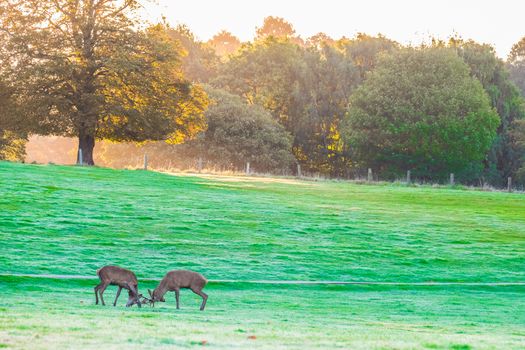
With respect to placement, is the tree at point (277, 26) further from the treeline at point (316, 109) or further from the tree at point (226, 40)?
the treeline at point (316, 109)

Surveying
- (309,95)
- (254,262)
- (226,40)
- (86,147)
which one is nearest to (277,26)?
(226,40)

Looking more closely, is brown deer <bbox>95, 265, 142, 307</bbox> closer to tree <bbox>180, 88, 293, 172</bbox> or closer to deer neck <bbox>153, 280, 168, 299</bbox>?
deer neck <bbox>153, 280, 168, 299</bbox>

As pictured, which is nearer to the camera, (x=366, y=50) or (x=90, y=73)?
(x=90, y=73)

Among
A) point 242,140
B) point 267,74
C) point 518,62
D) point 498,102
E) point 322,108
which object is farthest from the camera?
point 518,62

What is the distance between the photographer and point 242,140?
271ft

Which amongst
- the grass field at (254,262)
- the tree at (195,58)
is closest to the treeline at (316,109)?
the tree at (195,58)

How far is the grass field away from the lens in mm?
11469

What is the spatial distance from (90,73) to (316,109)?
3235 cm

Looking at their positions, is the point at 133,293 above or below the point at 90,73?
below

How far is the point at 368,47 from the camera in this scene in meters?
92.3

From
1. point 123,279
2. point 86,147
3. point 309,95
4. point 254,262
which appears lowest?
point 254,262

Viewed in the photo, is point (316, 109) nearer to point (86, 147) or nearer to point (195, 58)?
point (195, 58)

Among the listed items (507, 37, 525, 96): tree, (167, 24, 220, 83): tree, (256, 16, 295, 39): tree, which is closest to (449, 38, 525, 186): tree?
(507, 37, 525, 96): tree

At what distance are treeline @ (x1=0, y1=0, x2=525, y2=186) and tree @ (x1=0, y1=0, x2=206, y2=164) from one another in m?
0.14
